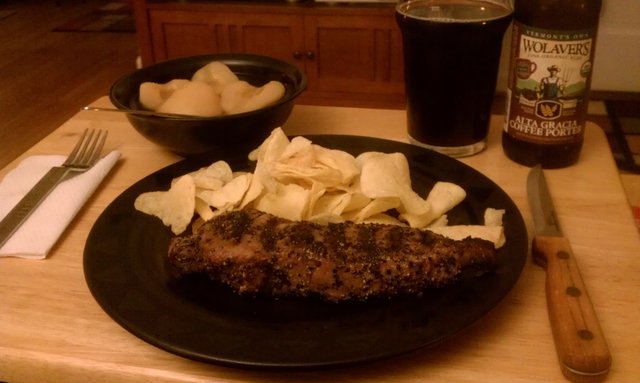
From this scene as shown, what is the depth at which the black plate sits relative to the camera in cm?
49

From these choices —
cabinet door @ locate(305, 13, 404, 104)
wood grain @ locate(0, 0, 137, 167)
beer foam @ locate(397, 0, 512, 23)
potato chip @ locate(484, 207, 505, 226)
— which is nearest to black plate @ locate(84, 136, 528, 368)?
potato chip @ locate(484, 207, 505, 226)

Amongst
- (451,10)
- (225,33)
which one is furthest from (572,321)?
(225,33)

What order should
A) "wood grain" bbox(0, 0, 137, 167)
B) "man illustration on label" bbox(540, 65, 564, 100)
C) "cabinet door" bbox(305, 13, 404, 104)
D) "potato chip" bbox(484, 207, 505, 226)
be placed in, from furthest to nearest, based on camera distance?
"wood grain" bbox(0, 0, 137, 167), "cabinet door" bbox(305, 13, 404, 104), "man illustration on label" bbox(540, 65, 564, 100), "potato chip" bbox(484, 207, 505, 226)

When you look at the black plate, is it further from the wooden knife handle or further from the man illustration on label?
the man illustration on label

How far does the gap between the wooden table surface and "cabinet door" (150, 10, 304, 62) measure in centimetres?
147

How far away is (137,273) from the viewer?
593mm

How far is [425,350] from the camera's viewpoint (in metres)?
0.52

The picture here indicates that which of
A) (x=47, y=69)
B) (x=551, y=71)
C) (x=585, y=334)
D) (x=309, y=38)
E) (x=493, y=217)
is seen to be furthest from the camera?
(x=47, y=69)

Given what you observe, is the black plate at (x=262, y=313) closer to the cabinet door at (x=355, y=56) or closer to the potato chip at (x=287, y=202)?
the potato chip at (x=287, y=202)

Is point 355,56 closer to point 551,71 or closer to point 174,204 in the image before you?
point 551,71

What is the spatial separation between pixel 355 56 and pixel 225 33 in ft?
1.45

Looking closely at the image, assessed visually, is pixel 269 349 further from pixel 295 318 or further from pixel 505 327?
pixel 505 327

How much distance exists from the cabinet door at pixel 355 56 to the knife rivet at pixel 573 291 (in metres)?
1.61

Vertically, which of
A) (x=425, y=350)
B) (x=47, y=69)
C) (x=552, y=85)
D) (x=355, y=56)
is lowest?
(x=47, y=69)
